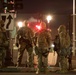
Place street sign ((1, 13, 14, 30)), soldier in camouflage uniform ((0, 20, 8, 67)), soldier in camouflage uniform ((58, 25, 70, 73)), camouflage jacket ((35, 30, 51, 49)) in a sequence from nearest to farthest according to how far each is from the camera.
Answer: camouflage jacket ((35, 30, 51, 49)), soldier in camouflage uniform ((58, 25, 70, 73)), soldier in camouflage uniform ((0, 20, 8, 67)), street sign ((1, 13, 14, 30))

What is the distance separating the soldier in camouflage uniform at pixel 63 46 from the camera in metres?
13.2

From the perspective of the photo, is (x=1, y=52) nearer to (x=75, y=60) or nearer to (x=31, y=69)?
(x=31, y=69)

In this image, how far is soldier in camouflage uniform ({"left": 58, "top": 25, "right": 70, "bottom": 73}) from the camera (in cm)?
1316

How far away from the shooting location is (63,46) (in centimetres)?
1327

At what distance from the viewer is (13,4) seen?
1602 cm

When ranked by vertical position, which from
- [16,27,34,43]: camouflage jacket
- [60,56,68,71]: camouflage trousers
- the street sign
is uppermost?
the street sign

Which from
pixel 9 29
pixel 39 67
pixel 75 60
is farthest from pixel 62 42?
pixel 75 60

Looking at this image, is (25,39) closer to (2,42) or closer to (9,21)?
(2,42)

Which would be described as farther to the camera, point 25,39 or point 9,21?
point 9,21

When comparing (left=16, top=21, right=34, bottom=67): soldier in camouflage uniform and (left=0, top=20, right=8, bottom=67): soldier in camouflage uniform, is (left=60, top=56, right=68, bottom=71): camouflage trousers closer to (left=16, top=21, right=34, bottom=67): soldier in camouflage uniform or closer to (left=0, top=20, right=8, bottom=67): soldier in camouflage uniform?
(left=16, top=21, right=34, bottom=67): soldier in camouflage uniform

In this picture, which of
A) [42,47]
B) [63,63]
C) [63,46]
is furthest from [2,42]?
[63,63]

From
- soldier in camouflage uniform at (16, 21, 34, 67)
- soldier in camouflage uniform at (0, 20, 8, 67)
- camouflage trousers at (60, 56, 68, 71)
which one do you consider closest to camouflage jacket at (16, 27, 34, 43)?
soldier in camouflage uniform at (16, 21, 34, 67)

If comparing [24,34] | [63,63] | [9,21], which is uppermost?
[9,21]

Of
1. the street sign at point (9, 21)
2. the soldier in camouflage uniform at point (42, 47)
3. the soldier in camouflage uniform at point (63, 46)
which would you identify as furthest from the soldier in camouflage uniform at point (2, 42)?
the soldier in camouflage uniform at point (63, 46)
